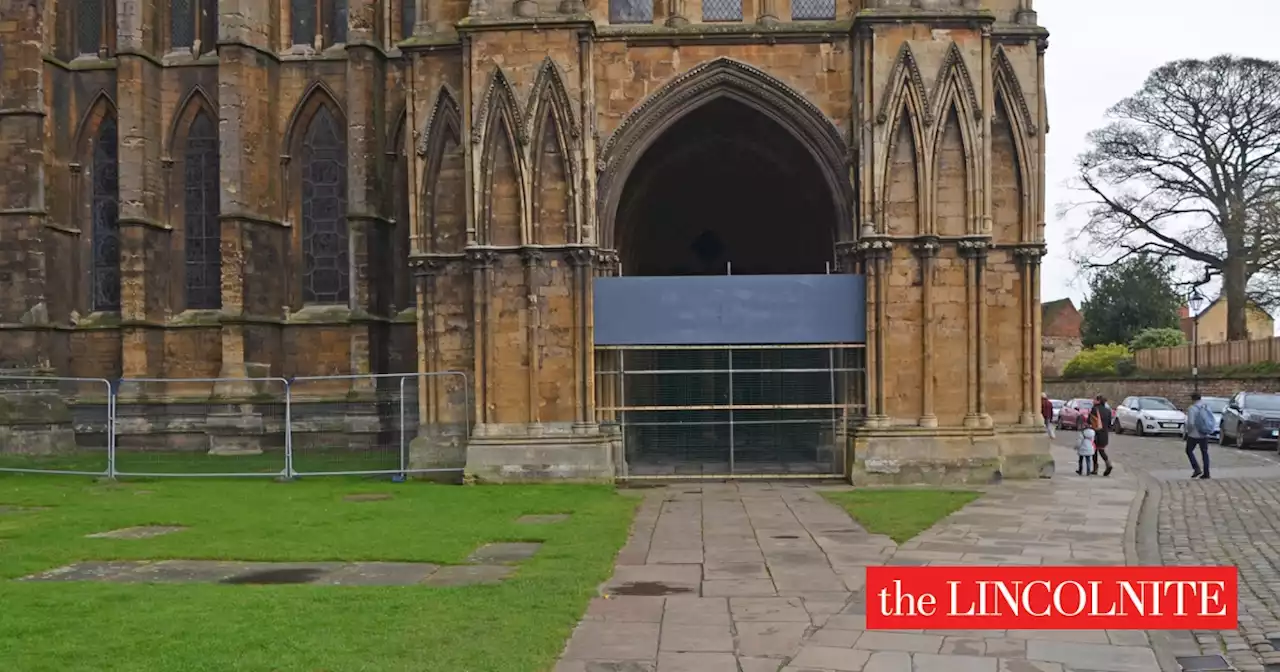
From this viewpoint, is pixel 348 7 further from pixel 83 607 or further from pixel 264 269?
pixel 83 607

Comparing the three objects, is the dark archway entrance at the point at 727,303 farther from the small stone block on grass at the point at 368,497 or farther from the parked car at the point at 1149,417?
the parked car at the point at 1149,417

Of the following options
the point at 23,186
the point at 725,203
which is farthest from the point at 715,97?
the point at 23,186

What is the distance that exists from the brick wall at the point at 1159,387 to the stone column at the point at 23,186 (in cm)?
3188

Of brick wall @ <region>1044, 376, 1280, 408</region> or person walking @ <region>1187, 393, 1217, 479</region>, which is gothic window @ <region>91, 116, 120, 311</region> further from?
brick wall @ <region>1044, 376, 1280, 408</region>

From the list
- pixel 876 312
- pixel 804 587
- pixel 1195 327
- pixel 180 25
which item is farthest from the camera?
pixel 1195 327

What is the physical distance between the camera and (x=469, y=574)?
390 inches

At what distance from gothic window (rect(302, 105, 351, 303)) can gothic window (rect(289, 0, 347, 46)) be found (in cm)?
164

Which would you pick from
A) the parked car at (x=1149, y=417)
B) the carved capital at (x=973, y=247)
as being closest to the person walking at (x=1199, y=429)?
the carved capital at (x=973, y=247)

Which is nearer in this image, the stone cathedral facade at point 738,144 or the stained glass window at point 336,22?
the stone cathedral facade at point 738,144

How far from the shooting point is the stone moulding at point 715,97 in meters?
18.8

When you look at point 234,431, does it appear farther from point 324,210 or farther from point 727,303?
point 727,303

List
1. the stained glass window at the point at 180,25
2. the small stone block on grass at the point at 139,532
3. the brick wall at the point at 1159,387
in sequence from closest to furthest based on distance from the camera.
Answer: the small stone block on grass at the point at 139,532 → the stained glass window at the point at 180,25 → the brick wall at the point at 1159,387

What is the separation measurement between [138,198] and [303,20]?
547 centimetres

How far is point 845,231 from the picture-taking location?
19.0 metres
